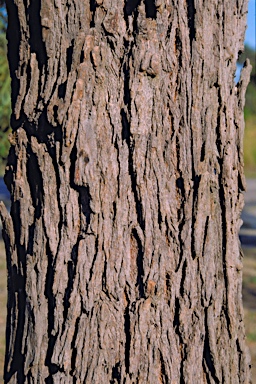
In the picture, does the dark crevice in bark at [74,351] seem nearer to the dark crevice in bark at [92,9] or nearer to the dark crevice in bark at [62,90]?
the dark crevice in bark at [62,90]

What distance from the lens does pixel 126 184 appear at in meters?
2.15

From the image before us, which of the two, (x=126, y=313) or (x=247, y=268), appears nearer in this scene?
(x=126, y=313)

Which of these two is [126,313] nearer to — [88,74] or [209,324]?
[209,324]

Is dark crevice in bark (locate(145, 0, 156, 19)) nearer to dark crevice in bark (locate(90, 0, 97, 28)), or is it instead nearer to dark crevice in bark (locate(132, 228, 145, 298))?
dark crevice in bark (locate(90, 0, 97, 28))

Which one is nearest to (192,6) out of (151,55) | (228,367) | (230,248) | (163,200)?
(151,55)

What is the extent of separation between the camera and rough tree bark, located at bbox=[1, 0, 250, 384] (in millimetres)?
2143

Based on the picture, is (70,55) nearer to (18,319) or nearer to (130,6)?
(130,6)

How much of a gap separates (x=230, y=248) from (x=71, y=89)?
0.80 metres

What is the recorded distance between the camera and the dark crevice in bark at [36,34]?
222cm

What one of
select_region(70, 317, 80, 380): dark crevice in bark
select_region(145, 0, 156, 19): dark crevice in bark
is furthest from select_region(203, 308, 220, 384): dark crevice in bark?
select_region(145, 0, 156, 19): dark crevice in bark

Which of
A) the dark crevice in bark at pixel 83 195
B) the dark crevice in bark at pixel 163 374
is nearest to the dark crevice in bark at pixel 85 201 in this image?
the dark crevice in bark at pixel 83 195

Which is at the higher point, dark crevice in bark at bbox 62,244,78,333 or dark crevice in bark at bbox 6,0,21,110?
dark crevice in bark at bbox 6,0,21,110

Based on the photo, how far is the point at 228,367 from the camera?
2322 millimetres

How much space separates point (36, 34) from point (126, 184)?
628mm
